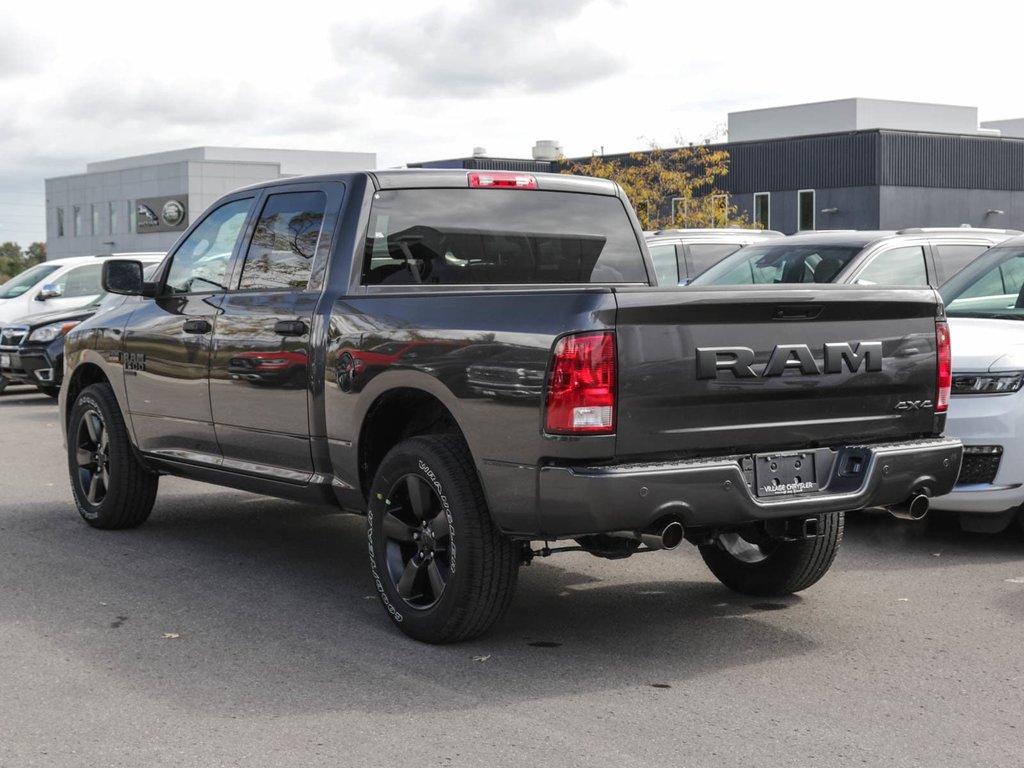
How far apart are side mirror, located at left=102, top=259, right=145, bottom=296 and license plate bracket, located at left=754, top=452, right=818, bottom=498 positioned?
406 centimetres

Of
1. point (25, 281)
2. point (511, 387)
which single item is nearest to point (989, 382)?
point (511, 387)

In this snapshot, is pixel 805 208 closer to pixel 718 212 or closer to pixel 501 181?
pixel 718 212

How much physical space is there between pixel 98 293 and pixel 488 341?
14674 mm

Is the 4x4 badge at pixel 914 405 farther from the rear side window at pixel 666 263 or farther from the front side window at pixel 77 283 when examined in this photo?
the front side window at pixel 77 283

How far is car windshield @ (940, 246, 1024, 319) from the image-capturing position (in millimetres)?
9047

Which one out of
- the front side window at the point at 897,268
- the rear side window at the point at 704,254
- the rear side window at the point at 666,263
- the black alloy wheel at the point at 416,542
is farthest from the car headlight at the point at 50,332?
the black alloy wheel at the point at 416,542

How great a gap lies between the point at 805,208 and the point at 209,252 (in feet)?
164

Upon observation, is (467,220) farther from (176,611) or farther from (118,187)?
(118,187)

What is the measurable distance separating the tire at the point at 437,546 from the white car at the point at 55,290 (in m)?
13.1

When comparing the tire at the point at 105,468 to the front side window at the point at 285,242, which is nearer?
the front side window at the point at 285,242

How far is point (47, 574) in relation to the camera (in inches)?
288

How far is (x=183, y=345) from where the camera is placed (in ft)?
24.7

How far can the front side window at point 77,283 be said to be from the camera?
19250mm

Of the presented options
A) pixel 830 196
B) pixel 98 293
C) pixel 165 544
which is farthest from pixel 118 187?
pixel 165 544
